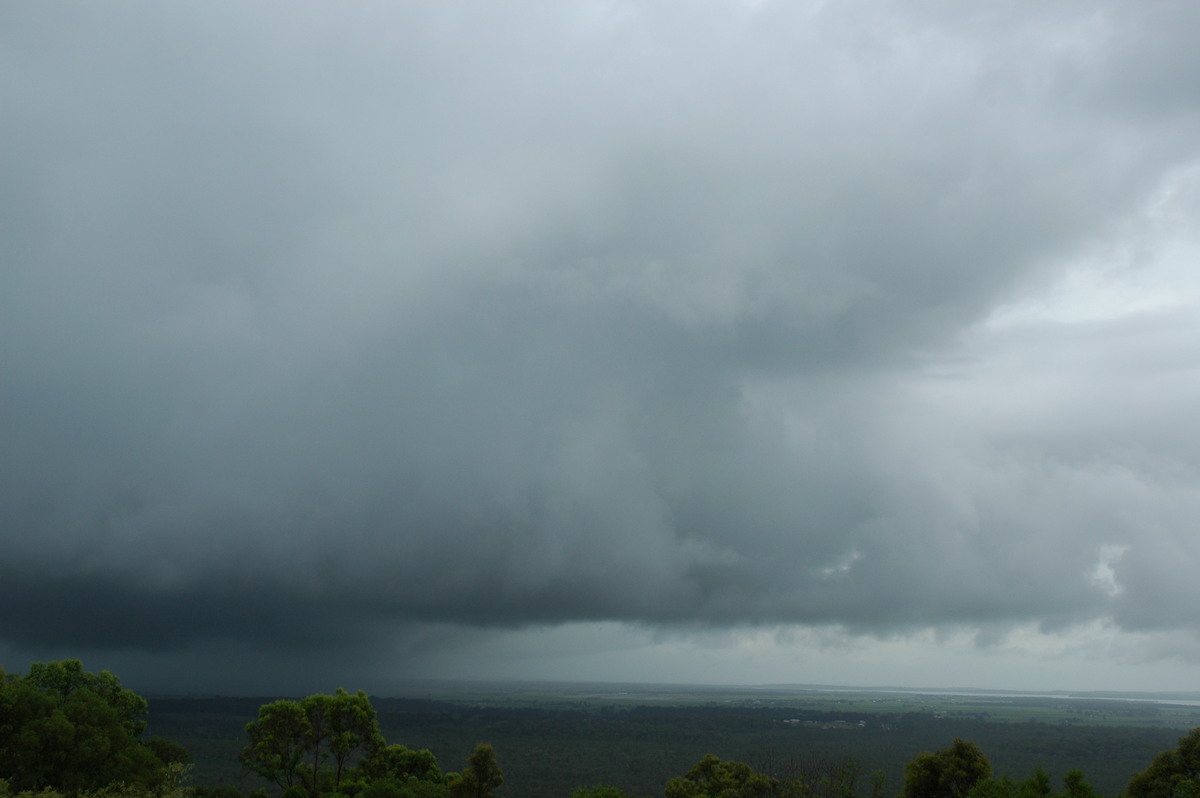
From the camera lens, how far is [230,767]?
177 meters

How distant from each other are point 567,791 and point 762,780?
86.9m

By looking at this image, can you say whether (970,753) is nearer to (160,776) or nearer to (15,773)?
(160,776)

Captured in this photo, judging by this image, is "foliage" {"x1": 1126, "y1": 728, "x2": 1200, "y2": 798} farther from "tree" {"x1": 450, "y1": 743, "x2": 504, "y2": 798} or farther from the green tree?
the green tree

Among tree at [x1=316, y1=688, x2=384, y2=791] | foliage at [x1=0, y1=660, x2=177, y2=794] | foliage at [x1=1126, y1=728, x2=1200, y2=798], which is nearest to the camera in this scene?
foliage at [x1=0, y1=660, x2=177, y2=794]

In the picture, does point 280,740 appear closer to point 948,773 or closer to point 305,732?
point 305,732

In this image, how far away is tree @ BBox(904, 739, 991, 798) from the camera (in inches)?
2489

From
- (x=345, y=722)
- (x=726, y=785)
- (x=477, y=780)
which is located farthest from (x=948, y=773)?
(x=345, y=722)

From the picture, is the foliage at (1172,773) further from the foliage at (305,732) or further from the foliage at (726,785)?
the foliage at (305,732)

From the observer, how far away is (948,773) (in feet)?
208

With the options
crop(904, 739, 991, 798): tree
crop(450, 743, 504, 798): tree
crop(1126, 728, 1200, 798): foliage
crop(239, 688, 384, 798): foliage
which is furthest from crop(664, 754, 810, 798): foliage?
crop(1126, 728, 1200, 798): foliage

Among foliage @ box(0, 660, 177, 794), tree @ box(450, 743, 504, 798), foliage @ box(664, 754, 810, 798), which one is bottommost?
foliage @ box(664, 754, 810, 798)

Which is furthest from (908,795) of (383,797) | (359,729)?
(359,729)

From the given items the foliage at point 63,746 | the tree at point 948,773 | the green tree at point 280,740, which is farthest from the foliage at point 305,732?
the tree at point 948,773

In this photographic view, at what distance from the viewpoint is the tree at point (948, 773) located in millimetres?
63219
